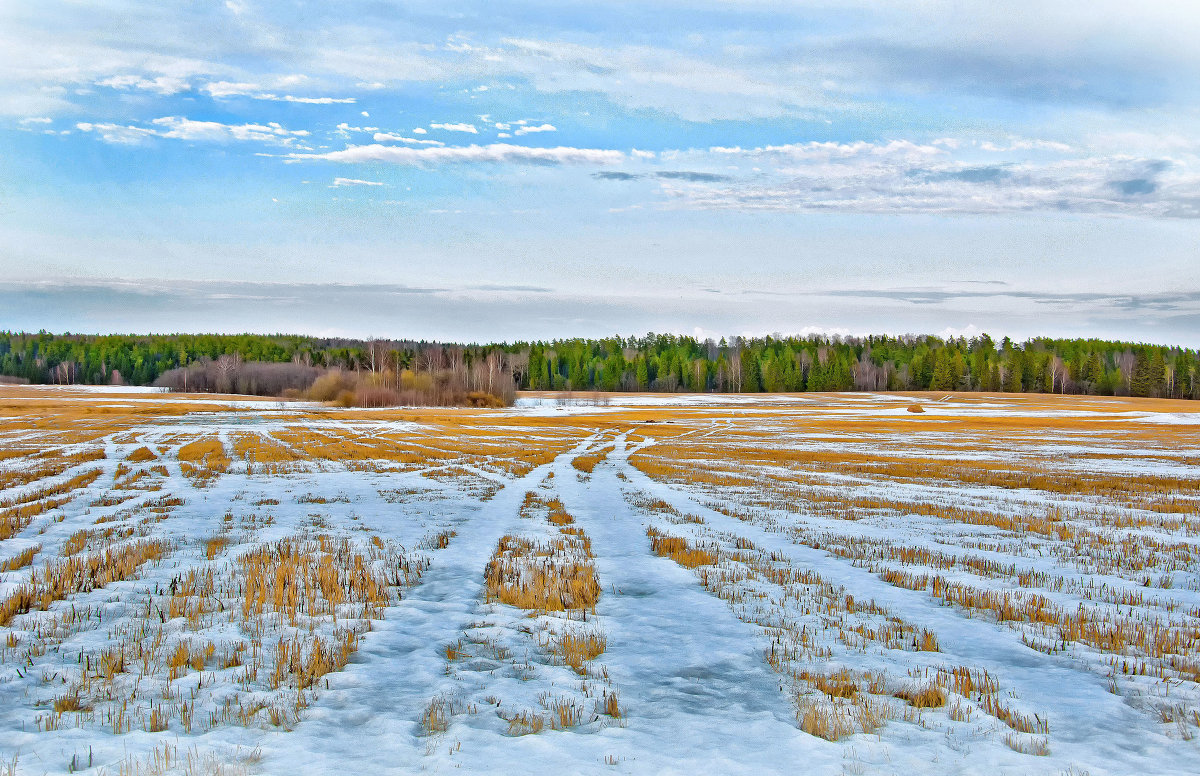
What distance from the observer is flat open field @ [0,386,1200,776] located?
5.78m

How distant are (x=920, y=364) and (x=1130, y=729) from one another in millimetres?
162543

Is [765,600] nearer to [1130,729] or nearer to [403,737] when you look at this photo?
[1130,729]

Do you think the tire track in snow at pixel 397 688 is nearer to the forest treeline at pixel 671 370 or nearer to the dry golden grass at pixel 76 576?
the dry golden grass at pixel 76 576

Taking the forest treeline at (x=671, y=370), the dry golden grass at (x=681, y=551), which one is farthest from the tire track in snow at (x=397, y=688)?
the forest treeline at (x=671, y=370)

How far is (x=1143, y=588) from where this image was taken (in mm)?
10680

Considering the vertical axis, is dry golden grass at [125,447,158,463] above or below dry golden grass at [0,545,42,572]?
below

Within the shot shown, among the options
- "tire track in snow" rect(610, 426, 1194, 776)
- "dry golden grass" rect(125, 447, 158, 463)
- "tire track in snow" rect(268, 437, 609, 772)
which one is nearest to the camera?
"tire track in snow" rect(268, 437, 609, 772)

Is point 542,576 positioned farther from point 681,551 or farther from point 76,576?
point 76,576

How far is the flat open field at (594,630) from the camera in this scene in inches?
228

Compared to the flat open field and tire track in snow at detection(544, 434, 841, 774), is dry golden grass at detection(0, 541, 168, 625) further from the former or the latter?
tire track in snow at detection(544, 434, 841, 774)

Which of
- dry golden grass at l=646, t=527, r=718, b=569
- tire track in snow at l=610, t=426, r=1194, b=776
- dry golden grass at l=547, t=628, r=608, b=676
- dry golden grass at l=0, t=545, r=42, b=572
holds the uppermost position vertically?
tire track in snow at l=610, t=426, r=1194, b=776

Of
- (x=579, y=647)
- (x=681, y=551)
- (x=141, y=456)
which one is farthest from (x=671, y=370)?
(x=579, y=647)

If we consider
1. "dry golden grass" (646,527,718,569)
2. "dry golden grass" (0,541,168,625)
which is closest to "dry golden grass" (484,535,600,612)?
"dry golden grass" (646,527,718,569)

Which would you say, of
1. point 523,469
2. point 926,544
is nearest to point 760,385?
point 523,469
